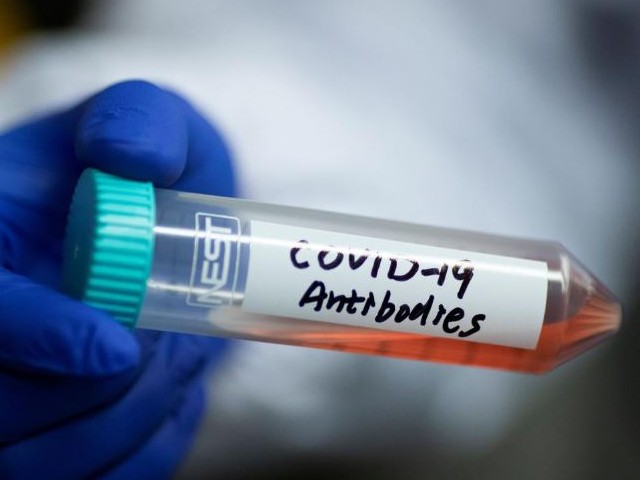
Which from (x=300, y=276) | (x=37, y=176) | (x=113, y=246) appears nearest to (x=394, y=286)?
(x=300, y=276)

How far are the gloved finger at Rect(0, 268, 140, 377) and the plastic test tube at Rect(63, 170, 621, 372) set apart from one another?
0.04 ft

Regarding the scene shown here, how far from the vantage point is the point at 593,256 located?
2.55ft

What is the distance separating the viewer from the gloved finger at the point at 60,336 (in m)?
0.47

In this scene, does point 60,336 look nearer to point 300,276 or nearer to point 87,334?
point 87,334

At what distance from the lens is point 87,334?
473 millimetres

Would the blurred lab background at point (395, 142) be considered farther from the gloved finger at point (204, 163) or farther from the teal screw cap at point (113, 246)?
the teal screw cap at point (113, 246)

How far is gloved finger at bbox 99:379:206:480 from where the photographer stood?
24.8 inches

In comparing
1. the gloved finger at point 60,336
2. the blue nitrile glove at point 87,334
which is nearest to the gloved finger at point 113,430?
the blue nitrile glove at point 87,334

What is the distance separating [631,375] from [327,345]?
16.0 inches

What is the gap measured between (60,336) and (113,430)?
139 mm

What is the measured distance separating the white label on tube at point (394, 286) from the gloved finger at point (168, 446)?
0.20m

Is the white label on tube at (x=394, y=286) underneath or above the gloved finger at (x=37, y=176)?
above

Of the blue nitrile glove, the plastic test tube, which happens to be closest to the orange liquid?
the plastic test tube

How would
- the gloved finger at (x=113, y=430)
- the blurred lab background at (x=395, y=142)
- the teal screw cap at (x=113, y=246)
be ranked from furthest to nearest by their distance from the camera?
the blurred lab background at (x=395, y=142) < the gloved finger at (x=113, y=430) < the teal screw cap at (x=113, y=246)
